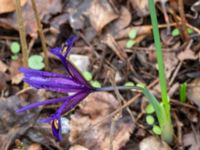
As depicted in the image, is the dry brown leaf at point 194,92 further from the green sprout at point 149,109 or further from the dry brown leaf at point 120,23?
the dry brown leaf at point 120,23

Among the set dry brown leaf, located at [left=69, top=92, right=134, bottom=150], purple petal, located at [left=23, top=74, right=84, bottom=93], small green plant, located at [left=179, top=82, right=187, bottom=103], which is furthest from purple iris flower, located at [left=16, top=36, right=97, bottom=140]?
small green plant, located at [left=179, top=82, right=187, bottom=103]

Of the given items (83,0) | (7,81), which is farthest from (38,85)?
(83,0)

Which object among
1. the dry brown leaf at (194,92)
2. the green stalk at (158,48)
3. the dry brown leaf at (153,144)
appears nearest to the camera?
the green stalk at (158,48)

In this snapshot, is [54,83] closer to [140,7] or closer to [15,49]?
[15,49]

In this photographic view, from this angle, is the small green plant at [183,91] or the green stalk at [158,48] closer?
the green stalk at [158,48]

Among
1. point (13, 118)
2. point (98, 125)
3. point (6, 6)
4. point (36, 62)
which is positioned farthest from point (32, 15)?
point (98, 125)

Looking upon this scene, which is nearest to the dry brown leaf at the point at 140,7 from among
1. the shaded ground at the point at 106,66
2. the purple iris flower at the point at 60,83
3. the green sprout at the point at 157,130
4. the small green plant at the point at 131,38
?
the shaded ground at the point at 106,66
